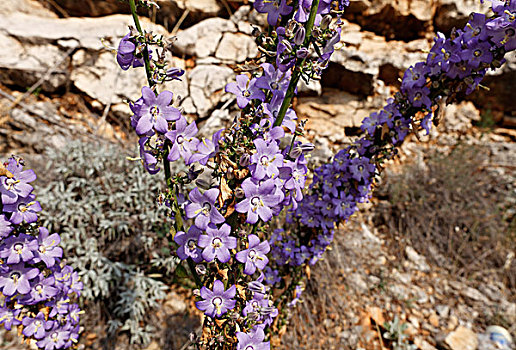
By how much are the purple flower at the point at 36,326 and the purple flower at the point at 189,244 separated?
2.70ft

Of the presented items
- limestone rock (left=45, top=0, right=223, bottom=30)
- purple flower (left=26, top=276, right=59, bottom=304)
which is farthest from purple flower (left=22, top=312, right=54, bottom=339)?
limestone rock (left=45, top=0, right=223, bottom=30)

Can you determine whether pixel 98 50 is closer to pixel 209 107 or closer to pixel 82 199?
pixel 209 107

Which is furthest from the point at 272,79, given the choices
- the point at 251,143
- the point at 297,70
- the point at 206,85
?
the point at 206,85

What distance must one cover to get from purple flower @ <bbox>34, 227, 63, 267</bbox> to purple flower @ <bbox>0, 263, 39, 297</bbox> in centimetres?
5

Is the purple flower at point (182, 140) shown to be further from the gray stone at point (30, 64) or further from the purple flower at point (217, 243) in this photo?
the gray stone at point (30, 64)

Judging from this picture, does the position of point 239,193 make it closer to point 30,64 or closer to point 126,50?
point 126,50

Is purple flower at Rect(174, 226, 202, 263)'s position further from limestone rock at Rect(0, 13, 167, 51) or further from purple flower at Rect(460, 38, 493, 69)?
limestone rock at Rect(0, 13, 167, 51)

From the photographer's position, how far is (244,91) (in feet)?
3.61

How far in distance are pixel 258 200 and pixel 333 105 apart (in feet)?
13.5

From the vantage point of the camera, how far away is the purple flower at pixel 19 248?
1.19m

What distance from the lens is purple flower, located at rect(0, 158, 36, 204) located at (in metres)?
1.13

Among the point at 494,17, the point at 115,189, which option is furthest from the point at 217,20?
the point at 494,17

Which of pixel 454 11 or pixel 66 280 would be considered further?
pixel 454 11

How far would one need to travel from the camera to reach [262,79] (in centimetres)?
105
